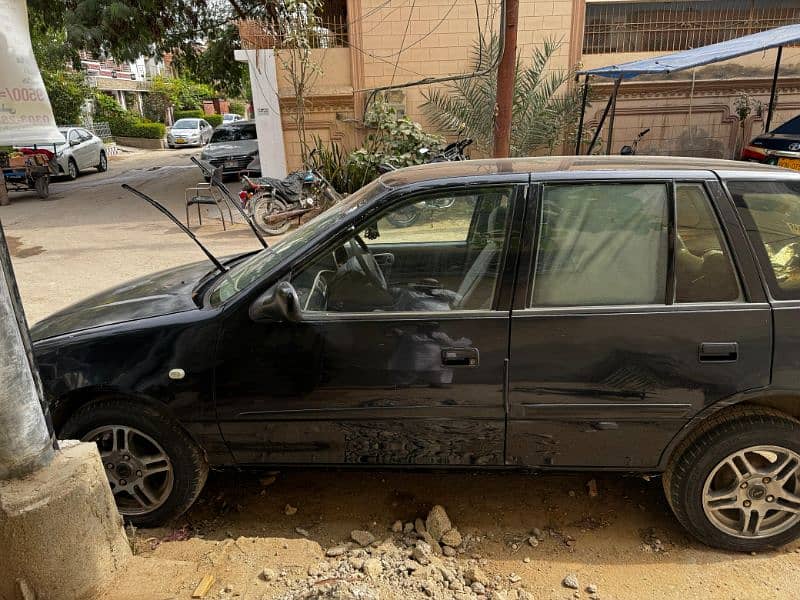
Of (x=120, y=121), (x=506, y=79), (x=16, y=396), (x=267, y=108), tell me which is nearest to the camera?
(x=16, y=396)

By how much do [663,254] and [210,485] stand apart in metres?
2.61

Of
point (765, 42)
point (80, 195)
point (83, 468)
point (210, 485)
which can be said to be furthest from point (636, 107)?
point (80, 195)

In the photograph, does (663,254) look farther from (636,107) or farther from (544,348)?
(636,107)

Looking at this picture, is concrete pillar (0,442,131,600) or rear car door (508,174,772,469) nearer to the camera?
concrete pillar (0,442,131,600)

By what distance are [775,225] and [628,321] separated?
0.80 metres

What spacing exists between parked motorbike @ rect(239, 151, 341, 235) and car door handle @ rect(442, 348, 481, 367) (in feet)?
24.6

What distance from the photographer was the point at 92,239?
396 inches

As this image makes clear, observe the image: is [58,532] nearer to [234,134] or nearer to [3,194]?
[3,194]

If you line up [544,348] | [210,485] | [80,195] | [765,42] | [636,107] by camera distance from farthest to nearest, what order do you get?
[80,195]
[636,107]
[765,42]
[210,485]
[544,348]

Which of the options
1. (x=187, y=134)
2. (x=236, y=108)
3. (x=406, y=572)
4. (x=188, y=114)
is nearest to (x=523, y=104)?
(x=406, y=572)

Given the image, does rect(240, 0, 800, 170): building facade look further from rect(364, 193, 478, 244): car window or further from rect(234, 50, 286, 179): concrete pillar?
rect(364, 193, 478, 244): car window

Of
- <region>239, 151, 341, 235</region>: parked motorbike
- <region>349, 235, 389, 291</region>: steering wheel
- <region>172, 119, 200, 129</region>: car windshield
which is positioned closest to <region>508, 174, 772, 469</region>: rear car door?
<region>349, 235, 389, 291</region>: steering wheel

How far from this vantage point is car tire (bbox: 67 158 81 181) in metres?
18.4

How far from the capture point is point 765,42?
7809mm
